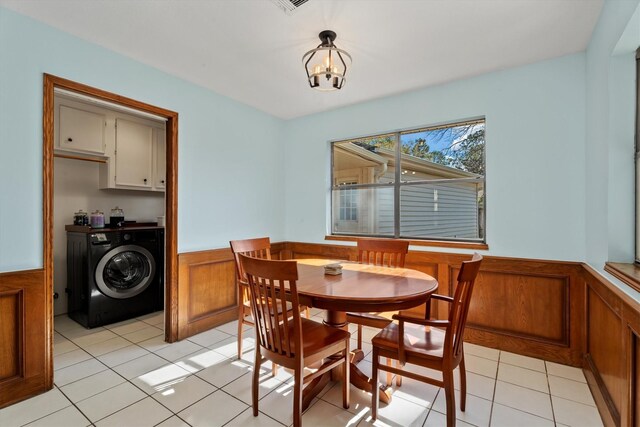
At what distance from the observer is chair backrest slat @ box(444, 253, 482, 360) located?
1520mm

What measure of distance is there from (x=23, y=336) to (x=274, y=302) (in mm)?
1797

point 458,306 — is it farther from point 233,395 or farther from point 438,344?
point 233,395

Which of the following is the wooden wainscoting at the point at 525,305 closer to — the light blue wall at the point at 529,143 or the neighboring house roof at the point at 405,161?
the light blue wall at the point at 529,143

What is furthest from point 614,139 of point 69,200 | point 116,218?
point 69,200

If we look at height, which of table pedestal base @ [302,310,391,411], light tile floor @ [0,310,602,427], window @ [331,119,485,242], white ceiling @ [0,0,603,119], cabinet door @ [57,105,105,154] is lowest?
light tile floor @ [0,310,602,427]

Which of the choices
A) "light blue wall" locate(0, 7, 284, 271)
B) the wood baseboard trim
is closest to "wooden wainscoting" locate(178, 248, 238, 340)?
"light blue wall" locate(0, 7, 284, 271)

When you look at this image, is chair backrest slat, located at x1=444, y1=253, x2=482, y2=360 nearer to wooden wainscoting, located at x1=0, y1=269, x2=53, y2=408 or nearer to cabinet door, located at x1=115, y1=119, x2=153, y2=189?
wooden wainscoting, located at x1=0, y1=269, x2=53, y2=408

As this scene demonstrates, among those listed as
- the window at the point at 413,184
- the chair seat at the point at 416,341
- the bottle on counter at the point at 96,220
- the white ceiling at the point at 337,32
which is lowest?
the chair seat at the point at 416,341

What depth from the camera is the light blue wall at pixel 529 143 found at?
8.00 ft

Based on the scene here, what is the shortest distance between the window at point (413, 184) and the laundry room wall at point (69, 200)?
115 inches

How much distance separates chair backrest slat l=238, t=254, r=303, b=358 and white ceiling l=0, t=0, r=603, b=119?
1.61m

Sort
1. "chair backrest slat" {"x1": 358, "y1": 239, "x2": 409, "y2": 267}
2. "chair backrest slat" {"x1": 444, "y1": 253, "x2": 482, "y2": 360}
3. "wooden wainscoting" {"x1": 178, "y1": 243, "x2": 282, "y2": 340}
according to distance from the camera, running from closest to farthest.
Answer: "chair backrest slat" {"x1": 444, "y1": 253, "x2": 482, "y2": 360} → "chair backrest slat" {"x1": 358, "y1": 239, "x2": 409, "y2": 267} → "wooden wainscoting" {"x1": 178, "y1": 243, "x2": 282, "y2": 340}

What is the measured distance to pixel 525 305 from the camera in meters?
2.64

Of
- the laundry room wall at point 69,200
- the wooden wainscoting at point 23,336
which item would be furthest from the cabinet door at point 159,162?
the wooden wainscoting at point 23,336
